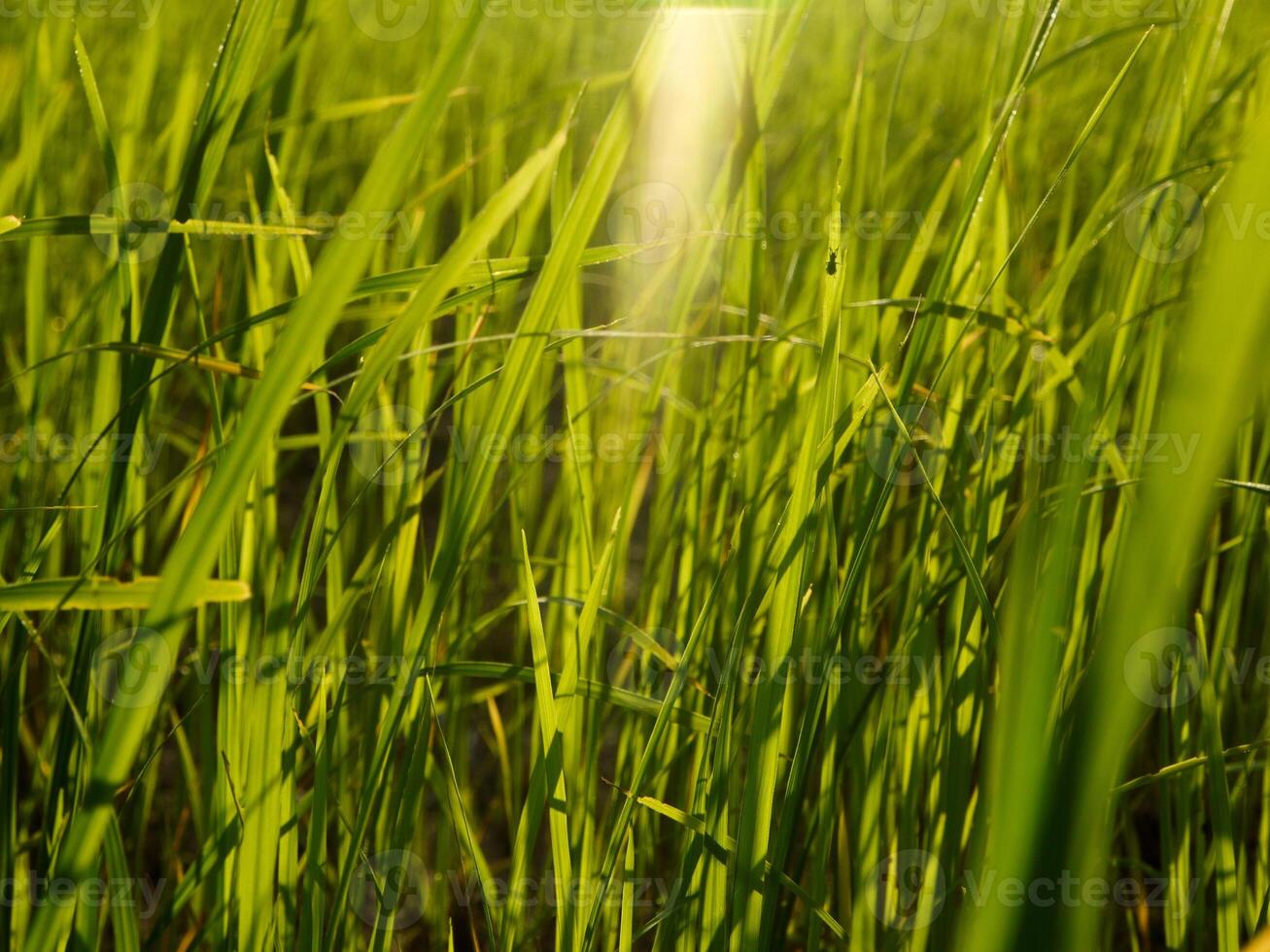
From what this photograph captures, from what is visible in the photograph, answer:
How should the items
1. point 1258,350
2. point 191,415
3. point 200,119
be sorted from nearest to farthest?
point 1258,350, point 200,119, point 191,415

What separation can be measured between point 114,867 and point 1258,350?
→ 59 cm

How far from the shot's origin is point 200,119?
506mm

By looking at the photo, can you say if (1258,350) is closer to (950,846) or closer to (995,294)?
(950,846)

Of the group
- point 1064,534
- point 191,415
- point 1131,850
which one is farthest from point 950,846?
point 191,415

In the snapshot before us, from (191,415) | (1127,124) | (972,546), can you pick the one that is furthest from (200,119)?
(191,415)

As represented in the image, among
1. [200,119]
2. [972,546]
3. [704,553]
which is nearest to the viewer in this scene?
[200,119]

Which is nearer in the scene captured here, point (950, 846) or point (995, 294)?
point (950, 846)

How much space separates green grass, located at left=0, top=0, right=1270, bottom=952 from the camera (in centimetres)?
29

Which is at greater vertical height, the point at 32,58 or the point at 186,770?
the point at 32,58

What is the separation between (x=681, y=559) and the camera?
2.68 feet

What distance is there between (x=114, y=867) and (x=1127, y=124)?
1.07 meters

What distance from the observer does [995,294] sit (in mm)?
760

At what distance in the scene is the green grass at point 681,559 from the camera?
11.5 inches

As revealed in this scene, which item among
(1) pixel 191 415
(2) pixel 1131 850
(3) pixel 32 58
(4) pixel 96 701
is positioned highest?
(3) pixel 32 58
